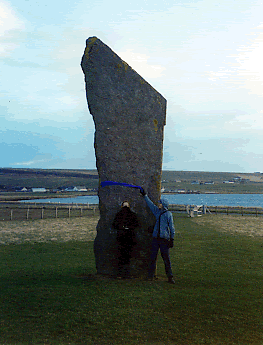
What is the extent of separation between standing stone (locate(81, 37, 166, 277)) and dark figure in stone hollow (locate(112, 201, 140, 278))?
0.33ft

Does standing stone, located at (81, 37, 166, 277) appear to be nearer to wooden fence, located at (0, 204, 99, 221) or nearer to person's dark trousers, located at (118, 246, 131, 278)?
person's dark trousers, located at (118, 246, 131, 278)

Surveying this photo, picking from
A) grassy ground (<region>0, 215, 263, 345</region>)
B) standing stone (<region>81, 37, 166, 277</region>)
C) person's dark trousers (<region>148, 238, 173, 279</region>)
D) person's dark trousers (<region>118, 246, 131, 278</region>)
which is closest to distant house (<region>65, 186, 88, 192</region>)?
grassy ground (<region>0, 215, 263, 345</region>)

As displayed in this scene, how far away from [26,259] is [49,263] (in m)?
1.04

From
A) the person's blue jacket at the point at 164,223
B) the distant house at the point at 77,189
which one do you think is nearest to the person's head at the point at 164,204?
the person's blue jacket at the point at 164,223

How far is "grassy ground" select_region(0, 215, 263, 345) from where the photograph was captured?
5.08 m

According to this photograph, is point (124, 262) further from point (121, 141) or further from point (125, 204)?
point (121, 141)

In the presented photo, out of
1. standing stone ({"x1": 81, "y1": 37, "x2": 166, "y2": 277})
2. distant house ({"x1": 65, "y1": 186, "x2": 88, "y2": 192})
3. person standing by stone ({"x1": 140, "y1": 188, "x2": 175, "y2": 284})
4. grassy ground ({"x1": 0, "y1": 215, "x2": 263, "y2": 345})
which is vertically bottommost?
distant house ({"x1": 65, "y1": 186, "x2": 88, "y2": 192})

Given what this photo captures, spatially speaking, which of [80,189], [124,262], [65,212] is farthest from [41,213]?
[80,189]

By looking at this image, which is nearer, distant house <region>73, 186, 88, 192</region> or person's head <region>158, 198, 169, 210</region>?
person's head <region>158, 198, 169, 210</region>

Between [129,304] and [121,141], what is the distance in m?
3.45

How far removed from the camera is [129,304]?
6.28m

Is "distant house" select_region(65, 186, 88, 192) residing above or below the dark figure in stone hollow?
below

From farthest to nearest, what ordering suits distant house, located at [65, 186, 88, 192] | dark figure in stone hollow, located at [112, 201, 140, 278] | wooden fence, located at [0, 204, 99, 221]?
distant house, located at [65, 186, 88, 192] < wooden fence, located at [0, 204, 99, 221] < dark figure in stone hollow, located at [112, 201, 140, 278]

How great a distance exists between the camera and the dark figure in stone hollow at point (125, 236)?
313 inches
